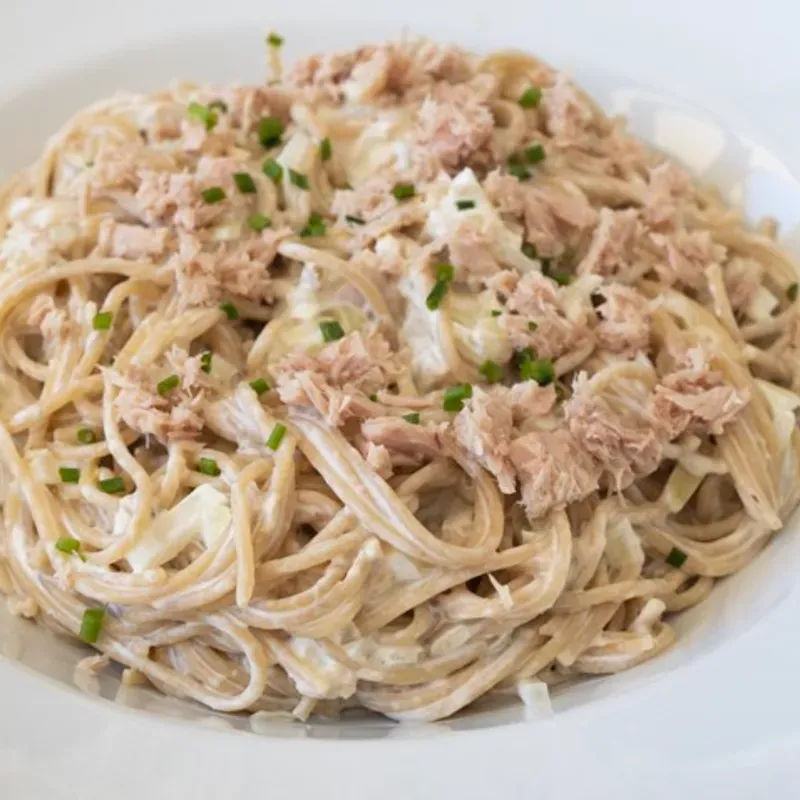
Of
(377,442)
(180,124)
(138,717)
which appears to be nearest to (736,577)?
(377,442)

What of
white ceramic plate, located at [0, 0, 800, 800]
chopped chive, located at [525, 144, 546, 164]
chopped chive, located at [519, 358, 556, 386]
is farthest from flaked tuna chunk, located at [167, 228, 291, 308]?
white ceramic plate, located at [0, 0, 800, 800]

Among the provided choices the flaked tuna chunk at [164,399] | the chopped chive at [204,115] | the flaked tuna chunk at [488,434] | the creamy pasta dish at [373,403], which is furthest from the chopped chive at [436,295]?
the chopped chive at [204,115]

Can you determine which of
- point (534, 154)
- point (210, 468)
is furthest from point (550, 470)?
point (534, 154)

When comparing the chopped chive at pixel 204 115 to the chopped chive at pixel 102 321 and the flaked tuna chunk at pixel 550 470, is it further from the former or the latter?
the flaked tuna chunk at pixel 550 470

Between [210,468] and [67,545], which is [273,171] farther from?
[67,545]

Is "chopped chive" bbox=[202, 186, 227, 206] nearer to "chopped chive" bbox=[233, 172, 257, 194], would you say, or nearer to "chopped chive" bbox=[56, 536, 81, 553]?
"chopped chive" bbox=[233, 172, 257, 194]

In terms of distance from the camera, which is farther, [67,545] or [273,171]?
[273,171]
